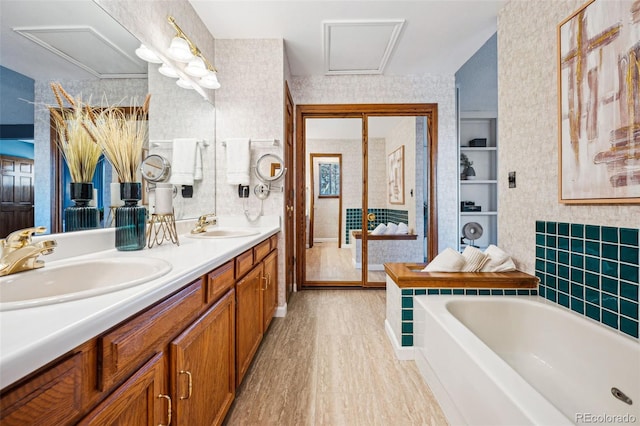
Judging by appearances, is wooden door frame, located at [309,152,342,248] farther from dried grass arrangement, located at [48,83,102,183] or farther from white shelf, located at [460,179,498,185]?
dried grass arrangement, located at [48,83,102,183]

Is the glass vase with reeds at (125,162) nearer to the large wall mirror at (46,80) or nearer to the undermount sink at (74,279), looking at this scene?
the large wall mirror at (46,80)

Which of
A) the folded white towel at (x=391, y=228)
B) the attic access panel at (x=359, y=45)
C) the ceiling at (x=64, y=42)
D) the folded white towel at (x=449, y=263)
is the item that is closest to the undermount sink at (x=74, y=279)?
the ceiling at (x=64, y=42)

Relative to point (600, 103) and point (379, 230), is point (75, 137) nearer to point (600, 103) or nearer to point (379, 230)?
point (600, 103)

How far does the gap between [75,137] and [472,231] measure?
387 centimetres

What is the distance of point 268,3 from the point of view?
2150 millimetres

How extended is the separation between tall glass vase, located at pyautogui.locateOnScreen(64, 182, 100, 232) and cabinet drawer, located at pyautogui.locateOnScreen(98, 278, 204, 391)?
607 millimetres

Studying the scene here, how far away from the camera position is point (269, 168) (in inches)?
102

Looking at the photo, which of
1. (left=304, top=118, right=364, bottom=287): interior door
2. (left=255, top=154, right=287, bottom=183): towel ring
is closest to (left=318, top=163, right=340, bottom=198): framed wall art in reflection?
(left=304, top=118, right=364, bottom=287): interior door

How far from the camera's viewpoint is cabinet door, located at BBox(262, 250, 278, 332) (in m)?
2.01

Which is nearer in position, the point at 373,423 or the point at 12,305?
the point at 12,305

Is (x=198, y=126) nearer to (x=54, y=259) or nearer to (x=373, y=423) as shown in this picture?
(x=54, y=259)

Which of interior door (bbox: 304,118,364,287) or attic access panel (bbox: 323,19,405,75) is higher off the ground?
attic access panel (bbox: 323,19,405,75)

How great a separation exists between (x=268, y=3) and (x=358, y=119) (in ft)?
5.15

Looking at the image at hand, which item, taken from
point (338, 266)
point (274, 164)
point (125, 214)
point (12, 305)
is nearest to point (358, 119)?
point (274, 164)
